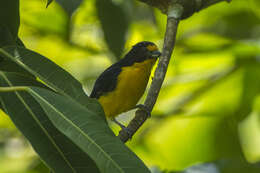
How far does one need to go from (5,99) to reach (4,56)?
237mm

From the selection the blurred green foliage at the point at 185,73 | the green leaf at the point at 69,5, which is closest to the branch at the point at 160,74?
the green leaf at the point at 69,5

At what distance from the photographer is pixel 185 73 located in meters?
4.88

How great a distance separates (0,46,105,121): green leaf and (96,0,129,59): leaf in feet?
4.08

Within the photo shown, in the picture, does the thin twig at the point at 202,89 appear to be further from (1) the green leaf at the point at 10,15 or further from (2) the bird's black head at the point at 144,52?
(1) the green leaf at the point at 10,15

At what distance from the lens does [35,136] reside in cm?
203

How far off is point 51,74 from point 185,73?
9.44 ft

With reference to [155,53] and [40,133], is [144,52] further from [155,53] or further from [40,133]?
[40,133]

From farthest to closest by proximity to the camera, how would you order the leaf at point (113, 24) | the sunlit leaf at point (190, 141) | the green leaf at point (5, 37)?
the sunlit leaf at point (190, 141)
the leaf at point (113, 24)
the green leaf at point (5, 37)

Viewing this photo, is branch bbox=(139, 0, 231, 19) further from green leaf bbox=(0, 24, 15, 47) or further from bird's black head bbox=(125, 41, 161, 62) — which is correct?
bird's black head bbox=(125, 41, 161, 62)

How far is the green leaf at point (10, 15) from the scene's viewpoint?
2.28 metres

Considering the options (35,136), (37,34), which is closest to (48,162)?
(35,136)

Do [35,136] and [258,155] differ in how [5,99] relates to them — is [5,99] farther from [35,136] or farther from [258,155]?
[258,155]

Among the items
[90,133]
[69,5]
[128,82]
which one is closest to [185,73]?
[128,82]

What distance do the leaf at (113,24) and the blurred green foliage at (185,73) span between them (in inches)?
24.4
